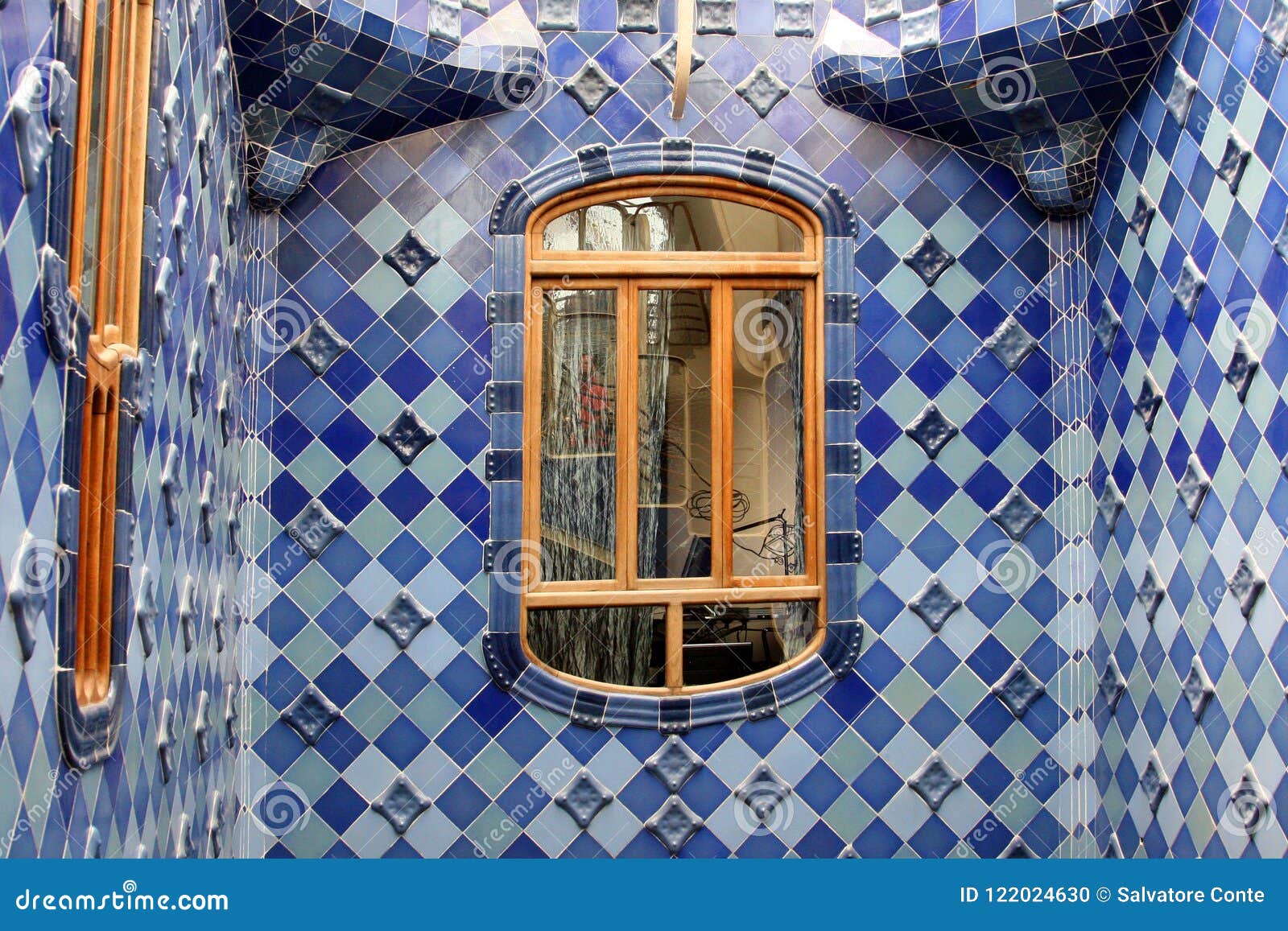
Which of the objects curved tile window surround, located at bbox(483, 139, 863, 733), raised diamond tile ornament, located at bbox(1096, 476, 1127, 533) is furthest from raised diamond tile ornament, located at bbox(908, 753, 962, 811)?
raised diamond tile ornament, located at bbox(1096, 476, 1127, 533)

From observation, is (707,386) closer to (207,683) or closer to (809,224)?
(809,224)

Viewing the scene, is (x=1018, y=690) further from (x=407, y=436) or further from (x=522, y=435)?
(x=407, y=436)

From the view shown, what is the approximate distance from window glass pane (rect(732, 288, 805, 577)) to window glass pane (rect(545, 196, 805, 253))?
201 mm

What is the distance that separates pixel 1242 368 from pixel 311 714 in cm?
318

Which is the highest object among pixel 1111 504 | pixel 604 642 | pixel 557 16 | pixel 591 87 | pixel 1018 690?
pixel 557 16

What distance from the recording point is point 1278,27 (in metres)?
3.02

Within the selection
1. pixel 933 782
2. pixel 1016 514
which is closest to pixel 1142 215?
pixel 1016 514

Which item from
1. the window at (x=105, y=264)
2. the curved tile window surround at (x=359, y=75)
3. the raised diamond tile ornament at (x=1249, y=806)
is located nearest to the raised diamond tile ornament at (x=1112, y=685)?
the raised diamond tile ornament at (x=1249, y=806)

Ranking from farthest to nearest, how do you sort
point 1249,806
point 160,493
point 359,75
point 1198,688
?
1. point 359,75
2. point 1198,688
3. point 1249,806
4. point 160,493

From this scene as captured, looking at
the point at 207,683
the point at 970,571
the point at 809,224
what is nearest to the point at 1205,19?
the point at 809,224

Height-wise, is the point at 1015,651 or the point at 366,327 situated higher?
the point at 366,327

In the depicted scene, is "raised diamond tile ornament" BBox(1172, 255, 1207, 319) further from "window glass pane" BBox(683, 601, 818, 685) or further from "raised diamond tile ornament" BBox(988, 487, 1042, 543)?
"window glass pane" BBox(683, 601, 818, 685)

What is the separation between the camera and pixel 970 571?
4250mm

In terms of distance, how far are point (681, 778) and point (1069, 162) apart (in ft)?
8.62
